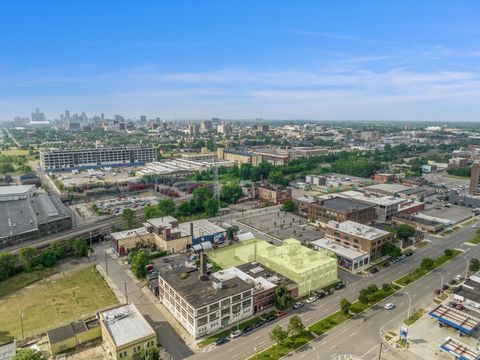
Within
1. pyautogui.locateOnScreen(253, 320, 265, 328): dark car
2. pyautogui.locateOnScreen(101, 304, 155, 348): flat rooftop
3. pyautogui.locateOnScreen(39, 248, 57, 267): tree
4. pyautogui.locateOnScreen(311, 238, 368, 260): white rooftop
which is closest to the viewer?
pyautogui.locateOnScreen(101, 304, 155, 348): flat rooftop

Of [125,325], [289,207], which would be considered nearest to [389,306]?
[125,325]

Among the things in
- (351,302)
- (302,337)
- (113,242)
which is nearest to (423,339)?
(351,302)

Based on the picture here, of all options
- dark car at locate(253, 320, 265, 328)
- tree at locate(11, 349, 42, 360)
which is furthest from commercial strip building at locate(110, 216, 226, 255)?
tree at locate(11, 349, 42, 360)

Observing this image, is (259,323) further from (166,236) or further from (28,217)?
(28,217)

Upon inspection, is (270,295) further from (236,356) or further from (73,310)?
(73,310)

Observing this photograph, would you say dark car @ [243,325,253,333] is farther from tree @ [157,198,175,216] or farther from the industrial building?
tree @ [157,198,175,216]

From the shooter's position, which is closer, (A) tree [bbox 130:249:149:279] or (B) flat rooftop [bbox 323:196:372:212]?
(A) tree [bbox 130:249:149:279]
